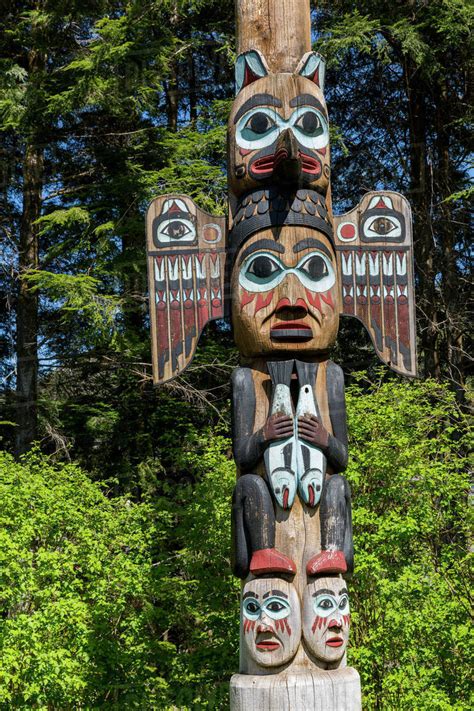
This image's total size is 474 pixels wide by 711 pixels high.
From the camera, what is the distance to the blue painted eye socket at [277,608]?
4.70 meters

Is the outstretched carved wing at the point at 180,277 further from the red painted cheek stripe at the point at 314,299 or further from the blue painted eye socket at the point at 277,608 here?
the blue painted eye socket at the point at 277,608

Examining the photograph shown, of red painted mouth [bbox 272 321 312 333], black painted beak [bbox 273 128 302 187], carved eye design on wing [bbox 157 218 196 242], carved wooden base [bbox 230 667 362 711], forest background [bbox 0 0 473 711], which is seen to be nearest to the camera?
carved wooden base [bbox 230 667 362 711]

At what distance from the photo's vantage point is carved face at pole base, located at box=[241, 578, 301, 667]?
4.65m

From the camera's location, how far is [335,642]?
15.4 ft

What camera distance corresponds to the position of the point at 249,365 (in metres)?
5.39

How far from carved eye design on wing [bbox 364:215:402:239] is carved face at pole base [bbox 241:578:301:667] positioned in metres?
2.50

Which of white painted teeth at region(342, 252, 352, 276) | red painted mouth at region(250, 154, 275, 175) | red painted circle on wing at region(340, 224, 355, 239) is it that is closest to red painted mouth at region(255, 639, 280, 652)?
white painted teeth at region(342, 252, 352, 276)

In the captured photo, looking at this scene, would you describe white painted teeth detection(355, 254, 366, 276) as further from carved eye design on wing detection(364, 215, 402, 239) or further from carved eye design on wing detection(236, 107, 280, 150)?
carved eye design on wing detection(236, 107, 280, 150)

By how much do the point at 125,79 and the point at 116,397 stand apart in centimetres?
517

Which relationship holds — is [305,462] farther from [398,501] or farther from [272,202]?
[398,501]

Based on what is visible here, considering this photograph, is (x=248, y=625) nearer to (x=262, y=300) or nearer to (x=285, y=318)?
(x=285, y=318)

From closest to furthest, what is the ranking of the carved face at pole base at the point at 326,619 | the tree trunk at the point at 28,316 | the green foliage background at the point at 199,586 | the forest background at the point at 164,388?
the carved face at pole base at the point at 326,619, the green foliage background at the point at 199,586, the forest background at the point at 164,388, the tree trunk at the point at 28,316

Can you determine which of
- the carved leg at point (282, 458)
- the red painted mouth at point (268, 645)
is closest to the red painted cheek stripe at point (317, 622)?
the red painted mouth at point (268, 645)

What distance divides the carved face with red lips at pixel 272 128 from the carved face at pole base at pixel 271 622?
2.55 m
